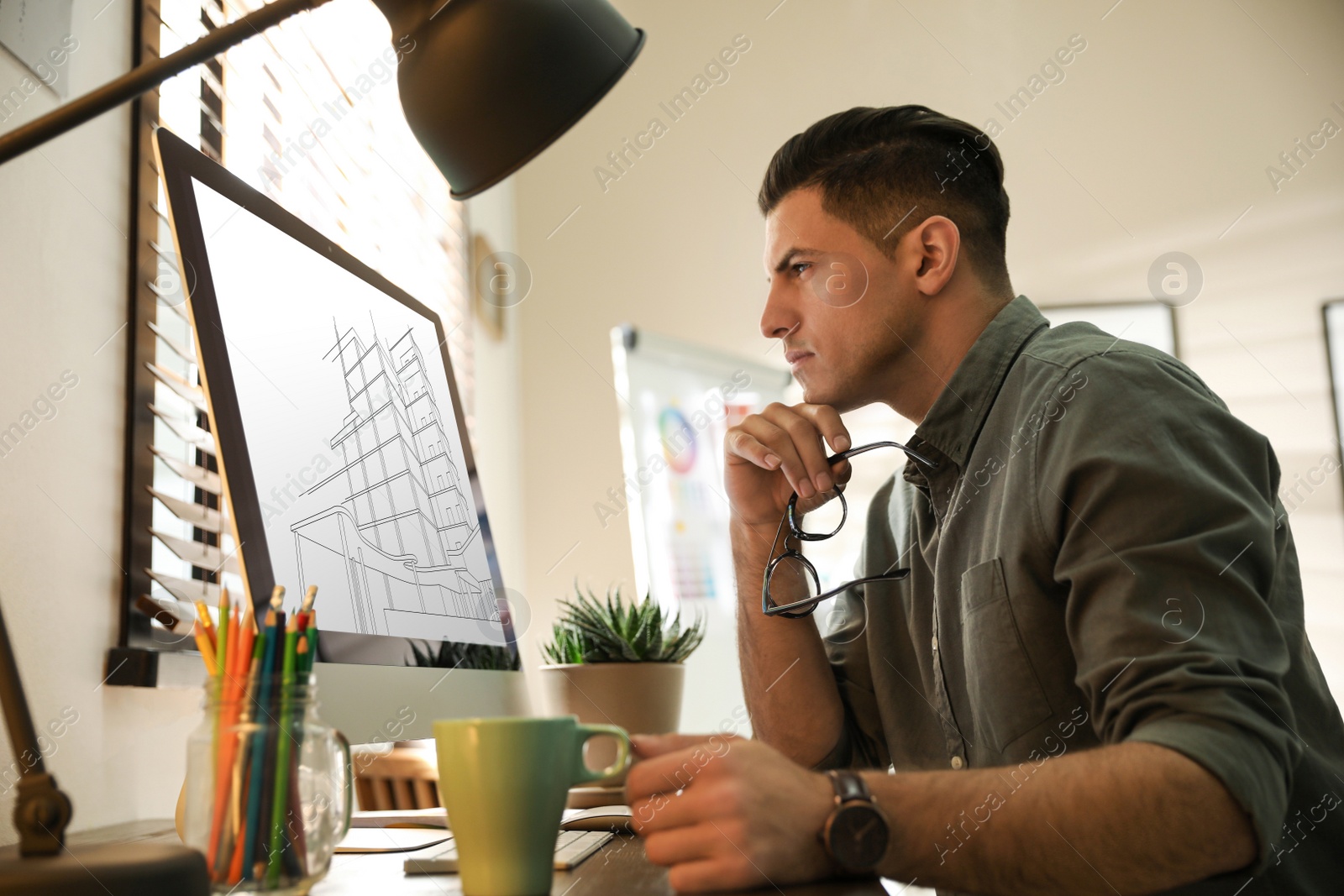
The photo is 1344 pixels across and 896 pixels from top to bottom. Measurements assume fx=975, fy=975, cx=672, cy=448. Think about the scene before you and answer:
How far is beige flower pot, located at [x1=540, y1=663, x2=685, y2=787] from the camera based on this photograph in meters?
1.09

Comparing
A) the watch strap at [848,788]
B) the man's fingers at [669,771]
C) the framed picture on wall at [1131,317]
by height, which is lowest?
the watch strap at [848,788]

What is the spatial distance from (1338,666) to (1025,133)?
1807mm

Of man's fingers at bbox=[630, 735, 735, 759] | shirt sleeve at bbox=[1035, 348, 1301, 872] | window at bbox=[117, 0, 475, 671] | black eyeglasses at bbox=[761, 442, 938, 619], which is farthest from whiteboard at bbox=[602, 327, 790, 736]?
man's fingers at bbox=[630, 735, 735, 759]

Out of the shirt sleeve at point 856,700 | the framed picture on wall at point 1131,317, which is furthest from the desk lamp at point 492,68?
the framed picture on wall at point 1131,317

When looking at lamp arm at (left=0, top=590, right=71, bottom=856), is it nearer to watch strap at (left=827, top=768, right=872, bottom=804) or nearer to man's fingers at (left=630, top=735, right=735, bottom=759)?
man's fingers at (left=630, top=735, right=735, bottom=759)

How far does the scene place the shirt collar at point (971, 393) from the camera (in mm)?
1051

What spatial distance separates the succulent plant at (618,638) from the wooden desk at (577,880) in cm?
40

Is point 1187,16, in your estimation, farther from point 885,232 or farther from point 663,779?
point 663,779

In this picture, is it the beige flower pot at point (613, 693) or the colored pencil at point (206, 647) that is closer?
the colored pencil at point (206, 647)

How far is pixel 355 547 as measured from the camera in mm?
837

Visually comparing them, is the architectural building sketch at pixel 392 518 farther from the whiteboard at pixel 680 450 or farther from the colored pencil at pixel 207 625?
the whiteboard at pixel 680 450

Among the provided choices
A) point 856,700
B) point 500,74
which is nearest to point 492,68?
point 500,74

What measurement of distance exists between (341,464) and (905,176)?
815 mm

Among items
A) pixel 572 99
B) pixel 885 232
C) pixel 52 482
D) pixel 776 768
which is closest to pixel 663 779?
pixel 776 768
